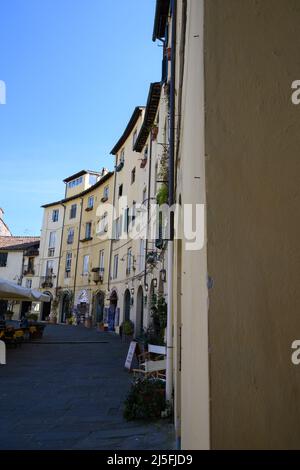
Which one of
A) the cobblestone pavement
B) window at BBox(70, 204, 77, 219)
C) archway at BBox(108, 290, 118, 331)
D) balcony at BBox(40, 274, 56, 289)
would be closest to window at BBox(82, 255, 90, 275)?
balcony at BBox(40, 274, 56, 289)

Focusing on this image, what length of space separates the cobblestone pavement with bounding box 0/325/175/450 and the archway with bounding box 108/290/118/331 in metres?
14.6

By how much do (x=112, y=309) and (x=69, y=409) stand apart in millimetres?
21166

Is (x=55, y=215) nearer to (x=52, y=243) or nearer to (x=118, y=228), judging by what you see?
(x=52, y=243)

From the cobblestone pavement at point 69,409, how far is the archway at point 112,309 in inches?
575

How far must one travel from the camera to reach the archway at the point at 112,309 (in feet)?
86.1

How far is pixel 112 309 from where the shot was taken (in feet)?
88.6

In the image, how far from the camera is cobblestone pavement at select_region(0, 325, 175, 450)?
4504 mm

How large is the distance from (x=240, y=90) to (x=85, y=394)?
23.0 feet

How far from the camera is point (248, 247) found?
1.31 metres

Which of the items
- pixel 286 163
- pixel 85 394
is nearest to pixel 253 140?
pixel 286 163

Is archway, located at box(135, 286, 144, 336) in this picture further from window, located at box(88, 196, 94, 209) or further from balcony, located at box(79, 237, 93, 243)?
window, located at box(88, 196, 94, 209)

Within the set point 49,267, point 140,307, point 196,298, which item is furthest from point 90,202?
point 196,298

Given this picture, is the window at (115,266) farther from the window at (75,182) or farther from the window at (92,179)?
the window at (75,182)

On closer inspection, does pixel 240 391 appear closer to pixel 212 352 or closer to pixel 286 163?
pixel 212 352
